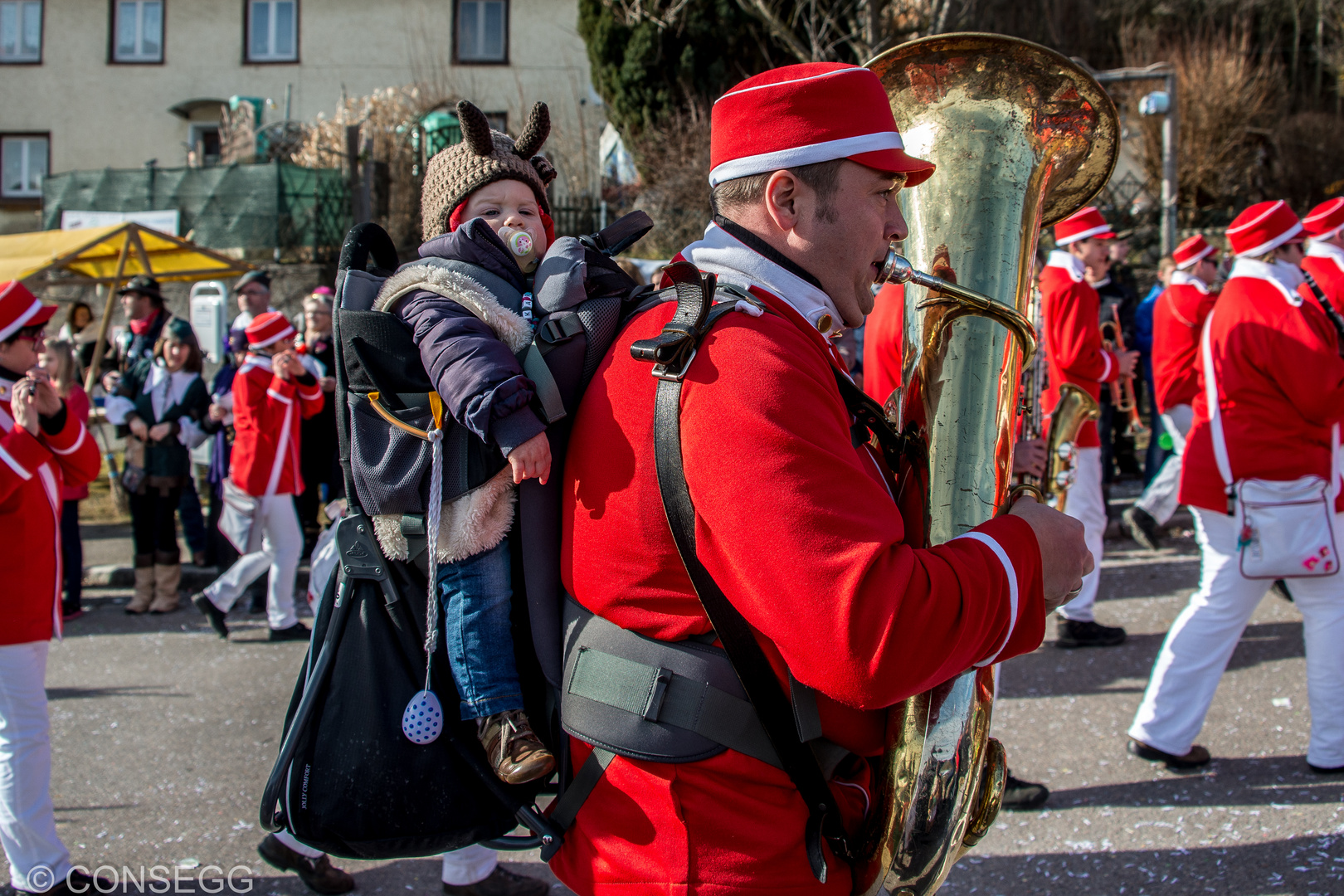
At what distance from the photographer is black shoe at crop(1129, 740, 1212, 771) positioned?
408cm

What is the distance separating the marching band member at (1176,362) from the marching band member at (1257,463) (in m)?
2.14

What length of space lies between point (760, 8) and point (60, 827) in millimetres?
11136

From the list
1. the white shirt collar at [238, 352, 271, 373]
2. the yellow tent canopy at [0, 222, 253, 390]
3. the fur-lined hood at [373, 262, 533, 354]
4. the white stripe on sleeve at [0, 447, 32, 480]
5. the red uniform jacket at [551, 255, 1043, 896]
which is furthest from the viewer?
the yellow tent canopy at [0, 222, 253, 390]

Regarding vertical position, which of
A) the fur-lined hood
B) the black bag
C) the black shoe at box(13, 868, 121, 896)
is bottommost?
the black shoe at box(13, 868, 121, 896)

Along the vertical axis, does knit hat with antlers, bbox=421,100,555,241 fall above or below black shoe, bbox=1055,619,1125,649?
above

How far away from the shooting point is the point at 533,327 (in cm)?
196

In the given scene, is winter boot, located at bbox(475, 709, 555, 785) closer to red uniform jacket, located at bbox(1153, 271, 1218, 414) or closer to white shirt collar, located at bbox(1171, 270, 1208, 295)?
red uniform jacket, located at bbox(1153, 271, 1218, 414)

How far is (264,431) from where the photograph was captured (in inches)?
251

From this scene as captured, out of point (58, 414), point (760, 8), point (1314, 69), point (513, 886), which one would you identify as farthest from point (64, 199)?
point (1314, 69)

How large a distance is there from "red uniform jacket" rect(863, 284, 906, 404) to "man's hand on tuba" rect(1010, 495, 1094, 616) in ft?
7.49

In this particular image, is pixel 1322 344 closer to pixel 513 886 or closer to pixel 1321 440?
pixel 1321 440

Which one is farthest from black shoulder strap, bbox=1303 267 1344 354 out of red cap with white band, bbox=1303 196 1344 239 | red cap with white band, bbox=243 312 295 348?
red cap with white band, bbox=243 312 295 348

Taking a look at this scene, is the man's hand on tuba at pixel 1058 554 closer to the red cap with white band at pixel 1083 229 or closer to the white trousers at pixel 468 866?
the white trousers at pixel 468 866

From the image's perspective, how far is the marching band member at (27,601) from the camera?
10.7ft
